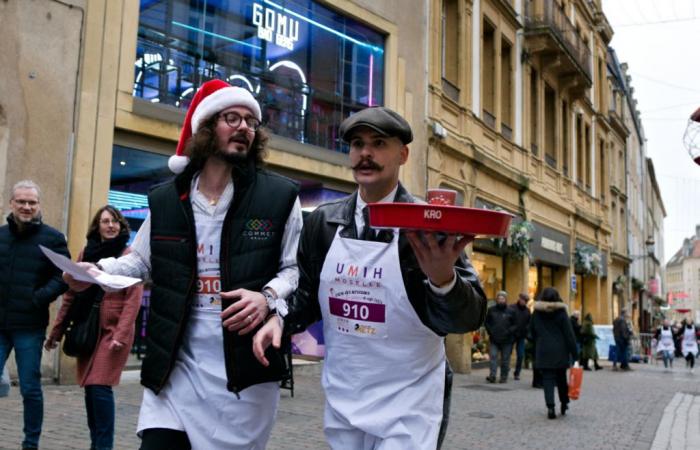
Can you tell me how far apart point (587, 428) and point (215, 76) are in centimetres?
730

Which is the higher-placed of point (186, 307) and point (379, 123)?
point (379, 123)

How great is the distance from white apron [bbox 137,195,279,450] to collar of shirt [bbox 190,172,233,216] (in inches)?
4.4

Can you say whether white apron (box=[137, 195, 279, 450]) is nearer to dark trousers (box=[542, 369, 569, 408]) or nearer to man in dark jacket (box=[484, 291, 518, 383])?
dark trousers (box=[542, 369, 569, 408])

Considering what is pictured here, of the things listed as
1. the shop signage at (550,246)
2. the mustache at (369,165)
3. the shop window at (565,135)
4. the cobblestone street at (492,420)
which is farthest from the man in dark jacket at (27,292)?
the shop window at (565,135)

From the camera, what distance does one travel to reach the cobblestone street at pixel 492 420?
A: 629 cm

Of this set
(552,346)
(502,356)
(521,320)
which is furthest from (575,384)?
(521,320)

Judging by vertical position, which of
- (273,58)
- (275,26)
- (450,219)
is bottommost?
(450,219)

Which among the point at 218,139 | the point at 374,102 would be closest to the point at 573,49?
the point at 374,102

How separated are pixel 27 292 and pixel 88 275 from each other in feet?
10.0

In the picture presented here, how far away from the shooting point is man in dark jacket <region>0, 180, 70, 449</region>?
16.5 ft

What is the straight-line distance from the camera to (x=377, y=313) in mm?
2477

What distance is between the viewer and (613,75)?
3588 cm

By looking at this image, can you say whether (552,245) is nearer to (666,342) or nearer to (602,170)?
(666,342)

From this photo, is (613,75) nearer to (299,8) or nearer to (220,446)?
(299,8)
